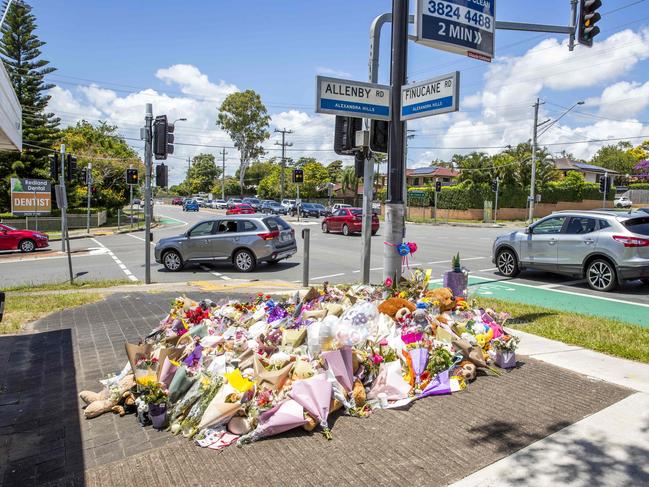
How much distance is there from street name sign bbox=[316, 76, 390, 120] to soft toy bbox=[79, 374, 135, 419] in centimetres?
392

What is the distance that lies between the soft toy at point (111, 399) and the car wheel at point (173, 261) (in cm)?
1097

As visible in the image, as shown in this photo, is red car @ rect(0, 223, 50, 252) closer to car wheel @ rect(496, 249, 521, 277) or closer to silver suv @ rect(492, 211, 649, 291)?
car wheel @ rect(496, 249, 521, 277)

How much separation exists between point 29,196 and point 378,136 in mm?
29040

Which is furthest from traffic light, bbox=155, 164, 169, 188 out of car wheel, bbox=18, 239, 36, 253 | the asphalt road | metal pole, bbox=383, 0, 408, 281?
car wheel, bbox=18, 239, 36, 253

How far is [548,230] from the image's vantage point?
462 inches

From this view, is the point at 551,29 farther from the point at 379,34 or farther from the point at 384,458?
the point at 384,458

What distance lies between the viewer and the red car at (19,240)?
71.1 feet

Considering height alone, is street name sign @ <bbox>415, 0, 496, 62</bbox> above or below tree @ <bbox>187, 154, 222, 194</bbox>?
below

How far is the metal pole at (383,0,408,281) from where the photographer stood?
6496 millimetres

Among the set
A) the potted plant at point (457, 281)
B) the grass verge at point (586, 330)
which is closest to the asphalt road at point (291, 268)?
the grass verge at point (586, 330)

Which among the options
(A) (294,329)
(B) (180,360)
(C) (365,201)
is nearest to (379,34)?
(C) (365,201)

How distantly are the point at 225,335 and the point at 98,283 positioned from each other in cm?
874

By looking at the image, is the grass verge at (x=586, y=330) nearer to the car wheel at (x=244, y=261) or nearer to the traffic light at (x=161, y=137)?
the car wheel at (x=244, y=261)

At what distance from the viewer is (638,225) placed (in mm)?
10305
